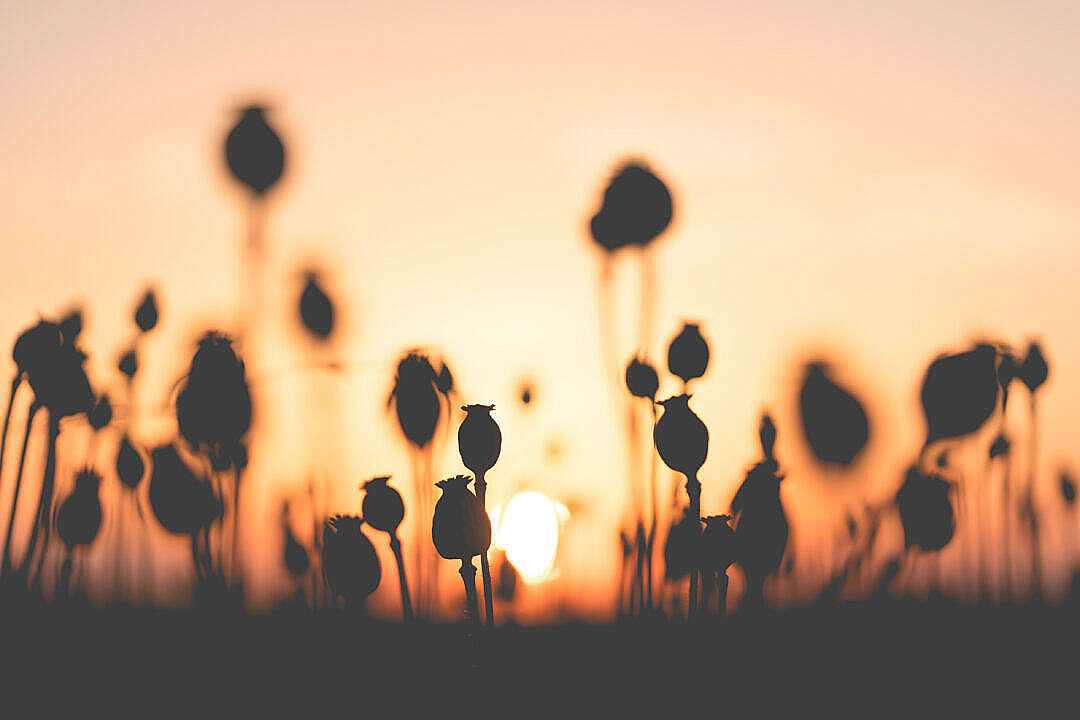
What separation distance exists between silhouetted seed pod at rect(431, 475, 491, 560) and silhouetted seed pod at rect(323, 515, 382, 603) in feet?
0.47

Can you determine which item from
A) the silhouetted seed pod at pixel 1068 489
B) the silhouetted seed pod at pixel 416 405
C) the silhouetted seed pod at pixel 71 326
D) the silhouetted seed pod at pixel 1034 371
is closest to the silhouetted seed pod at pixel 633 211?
the silhouetted seed pod at pixel 416 405

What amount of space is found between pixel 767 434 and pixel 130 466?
173 centimetres

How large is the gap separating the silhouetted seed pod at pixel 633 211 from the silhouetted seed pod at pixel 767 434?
895mm

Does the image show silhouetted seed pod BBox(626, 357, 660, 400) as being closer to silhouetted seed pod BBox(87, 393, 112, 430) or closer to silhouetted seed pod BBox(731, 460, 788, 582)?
silhouetted seed pod BBox(731, 460, 788, 582)

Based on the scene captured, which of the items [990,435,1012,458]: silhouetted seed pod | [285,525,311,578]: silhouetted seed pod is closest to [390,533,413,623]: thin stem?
[285,525,311,578]: silhouetted seed pod

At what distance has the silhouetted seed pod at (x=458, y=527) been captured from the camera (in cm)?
149

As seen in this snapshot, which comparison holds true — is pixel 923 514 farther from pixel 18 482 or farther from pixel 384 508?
pixel 18 482

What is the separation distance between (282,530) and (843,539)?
206cm

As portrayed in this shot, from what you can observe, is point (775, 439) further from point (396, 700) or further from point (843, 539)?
point (396, 700)

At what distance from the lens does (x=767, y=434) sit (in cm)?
209

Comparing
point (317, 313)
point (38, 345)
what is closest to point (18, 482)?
Answer: point (38, 345)

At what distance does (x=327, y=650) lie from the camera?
264 centimetres

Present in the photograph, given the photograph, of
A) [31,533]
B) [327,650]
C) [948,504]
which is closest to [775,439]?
[948,504]

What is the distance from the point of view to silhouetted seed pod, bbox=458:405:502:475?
5.20ft
